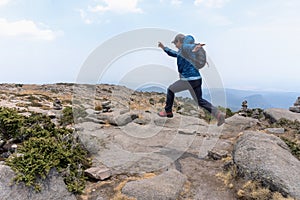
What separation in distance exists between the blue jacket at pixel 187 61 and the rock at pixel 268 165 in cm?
292

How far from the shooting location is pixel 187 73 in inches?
339

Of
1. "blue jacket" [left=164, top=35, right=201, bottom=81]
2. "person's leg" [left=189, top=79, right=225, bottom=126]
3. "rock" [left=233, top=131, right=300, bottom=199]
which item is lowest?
"rock" [left=233, top=131, right=300, bottom=199]

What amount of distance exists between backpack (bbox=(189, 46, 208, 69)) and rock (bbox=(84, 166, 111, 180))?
15.4ft

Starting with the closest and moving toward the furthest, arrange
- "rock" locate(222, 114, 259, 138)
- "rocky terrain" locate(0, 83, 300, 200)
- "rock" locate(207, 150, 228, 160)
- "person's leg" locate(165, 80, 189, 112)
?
"rocky terrain" locate(0, 83, 300, 200) < "person's leg" locate(165, 80, 189, 112) < "rock" locate(207, 150, 228, 160) < "rock" locate(222, 114, 259, 138)

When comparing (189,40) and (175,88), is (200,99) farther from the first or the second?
(189,40)

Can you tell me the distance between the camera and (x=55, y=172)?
628 centimetres

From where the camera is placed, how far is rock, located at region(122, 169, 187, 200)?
605 centimetres

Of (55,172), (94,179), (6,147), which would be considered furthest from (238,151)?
(6,147)

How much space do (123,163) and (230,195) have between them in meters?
3.79

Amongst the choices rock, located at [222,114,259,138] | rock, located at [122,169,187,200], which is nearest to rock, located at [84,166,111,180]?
rock, located at [122,169,187,200]

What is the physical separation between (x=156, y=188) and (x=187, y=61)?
4.49m

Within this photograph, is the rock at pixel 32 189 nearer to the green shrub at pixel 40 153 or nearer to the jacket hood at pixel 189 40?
the green shrub at pixel 40 153

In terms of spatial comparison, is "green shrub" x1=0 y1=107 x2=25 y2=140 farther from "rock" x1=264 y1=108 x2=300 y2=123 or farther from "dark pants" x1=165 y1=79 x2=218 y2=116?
"rock" x1=264 y1=108 x2=300 y2=123

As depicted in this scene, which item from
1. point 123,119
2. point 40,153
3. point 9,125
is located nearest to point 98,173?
point 40,153
